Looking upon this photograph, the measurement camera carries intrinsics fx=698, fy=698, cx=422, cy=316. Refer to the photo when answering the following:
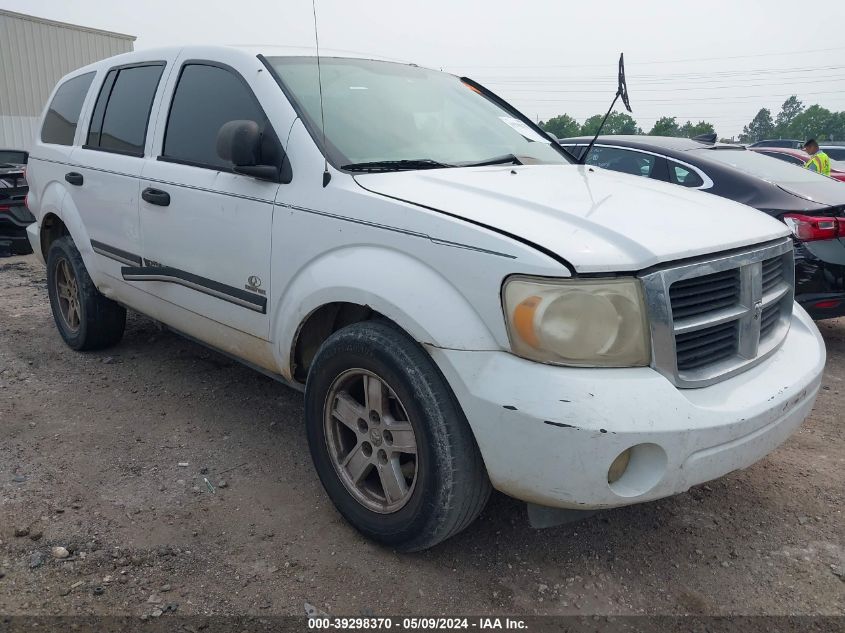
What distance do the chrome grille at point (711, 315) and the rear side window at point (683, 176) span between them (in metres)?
2.86

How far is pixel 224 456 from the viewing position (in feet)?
11.1

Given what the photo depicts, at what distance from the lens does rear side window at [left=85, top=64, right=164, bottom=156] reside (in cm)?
379

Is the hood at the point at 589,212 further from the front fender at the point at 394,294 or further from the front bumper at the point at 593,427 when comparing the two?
the front bumper at the point at 593,427

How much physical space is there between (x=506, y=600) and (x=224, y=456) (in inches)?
65.1

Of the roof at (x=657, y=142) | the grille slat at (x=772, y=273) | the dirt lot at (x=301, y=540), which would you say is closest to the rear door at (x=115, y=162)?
the dirt lot at (x=301, y=540)

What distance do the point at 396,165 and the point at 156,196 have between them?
1.41m

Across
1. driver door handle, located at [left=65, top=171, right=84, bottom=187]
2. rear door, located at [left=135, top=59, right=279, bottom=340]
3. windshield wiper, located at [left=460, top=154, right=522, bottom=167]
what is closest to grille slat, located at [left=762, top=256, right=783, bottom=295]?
windshield wiper, located at [left=460, top=154, right=522, bottom=167]

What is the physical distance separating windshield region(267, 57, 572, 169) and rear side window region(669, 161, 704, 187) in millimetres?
2130

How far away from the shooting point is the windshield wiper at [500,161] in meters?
3.02

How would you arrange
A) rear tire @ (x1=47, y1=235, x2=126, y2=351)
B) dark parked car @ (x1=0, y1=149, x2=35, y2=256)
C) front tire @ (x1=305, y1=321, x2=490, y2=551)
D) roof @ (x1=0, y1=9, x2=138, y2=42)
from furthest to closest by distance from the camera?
roof @ (x1=0, y1=9, x2=138, y2=42) < dark parked car @ (x1=0, y1=149, x2=35, y2=256) < rear tire @ (x1=47, y1=235, x2=126, y2=351) < front tire @ (x1=305, y1=321, x2=490, y2=551)

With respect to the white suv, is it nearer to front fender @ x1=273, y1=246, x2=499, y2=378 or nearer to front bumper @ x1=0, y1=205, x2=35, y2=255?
front fender @ x1=273, y1=246, x2=499, y2=378

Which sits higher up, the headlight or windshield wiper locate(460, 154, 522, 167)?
windshield wiper locate(460, 154, 522, 167)

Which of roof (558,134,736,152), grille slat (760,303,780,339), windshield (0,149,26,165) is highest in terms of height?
windshield (0,149,26,165)

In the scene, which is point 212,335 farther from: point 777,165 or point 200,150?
point 777,165
